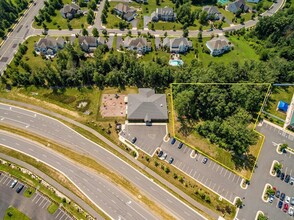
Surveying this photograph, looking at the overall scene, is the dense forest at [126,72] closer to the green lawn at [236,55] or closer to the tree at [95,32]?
the green lawn at [236,55]

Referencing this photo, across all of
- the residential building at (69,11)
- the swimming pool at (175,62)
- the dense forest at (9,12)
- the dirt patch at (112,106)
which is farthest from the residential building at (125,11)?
the dirt patch at (112,106)

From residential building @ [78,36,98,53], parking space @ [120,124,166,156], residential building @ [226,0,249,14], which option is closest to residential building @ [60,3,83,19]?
residential building @ [78,36,98,53]

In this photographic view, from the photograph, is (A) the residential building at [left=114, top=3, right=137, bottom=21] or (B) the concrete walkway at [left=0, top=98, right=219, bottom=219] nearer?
(B) the concrete walkway at [left=0, top=98, right=219, bottom=219]

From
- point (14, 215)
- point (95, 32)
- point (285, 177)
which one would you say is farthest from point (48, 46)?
point (285, 177)

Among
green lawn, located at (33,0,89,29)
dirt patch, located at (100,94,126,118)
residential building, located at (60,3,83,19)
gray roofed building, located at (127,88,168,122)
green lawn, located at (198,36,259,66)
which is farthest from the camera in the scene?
residential building, located at (60,3,83,19)

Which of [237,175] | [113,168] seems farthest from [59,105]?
[237,175]

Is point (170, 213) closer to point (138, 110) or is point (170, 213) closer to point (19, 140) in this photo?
point (138, 110)

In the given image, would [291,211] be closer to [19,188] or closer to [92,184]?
[92,184]

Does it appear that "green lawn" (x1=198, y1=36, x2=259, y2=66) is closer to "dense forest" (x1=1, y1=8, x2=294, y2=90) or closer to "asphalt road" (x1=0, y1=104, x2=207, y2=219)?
"dense forest" (x1=1, y1=8, x2=294, y2=90)
